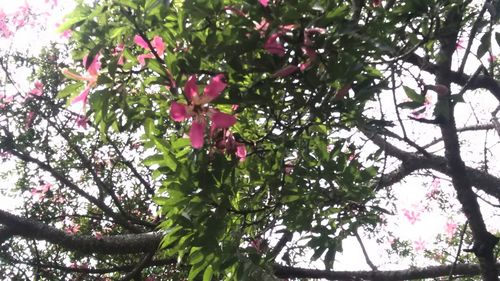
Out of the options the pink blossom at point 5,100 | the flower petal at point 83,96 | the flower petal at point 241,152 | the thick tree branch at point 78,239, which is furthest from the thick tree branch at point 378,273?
the pink blossom at point 5,100

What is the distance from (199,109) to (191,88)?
0.08 metres

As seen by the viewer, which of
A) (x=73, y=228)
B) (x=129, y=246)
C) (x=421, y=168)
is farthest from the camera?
(x=73, y=228)

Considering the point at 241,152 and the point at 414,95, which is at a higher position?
the point at 414,95

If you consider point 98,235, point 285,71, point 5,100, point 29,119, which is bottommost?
point 285,71

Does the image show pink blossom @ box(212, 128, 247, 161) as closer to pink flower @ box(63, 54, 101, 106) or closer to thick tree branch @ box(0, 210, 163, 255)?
pink flower @ box(63, 54, 101, 106)

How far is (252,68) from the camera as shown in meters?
1.24

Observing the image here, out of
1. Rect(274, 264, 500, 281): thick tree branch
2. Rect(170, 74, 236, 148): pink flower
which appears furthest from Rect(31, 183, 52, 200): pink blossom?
Rect(170, 74, 236, 148): pink flower

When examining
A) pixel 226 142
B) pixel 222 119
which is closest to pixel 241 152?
pixel 226 142

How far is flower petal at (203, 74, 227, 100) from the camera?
3.92ft

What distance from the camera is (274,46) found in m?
1.22

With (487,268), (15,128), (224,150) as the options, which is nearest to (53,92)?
(15,128)

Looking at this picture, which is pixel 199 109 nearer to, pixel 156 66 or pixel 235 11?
pixel 156 66

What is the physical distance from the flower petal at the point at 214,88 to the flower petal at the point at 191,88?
0.03 m

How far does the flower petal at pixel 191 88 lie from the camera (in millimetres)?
1193
